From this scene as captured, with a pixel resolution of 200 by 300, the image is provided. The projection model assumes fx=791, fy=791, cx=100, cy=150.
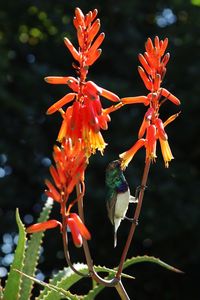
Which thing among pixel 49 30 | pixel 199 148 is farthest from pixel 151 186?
pixel 49 30

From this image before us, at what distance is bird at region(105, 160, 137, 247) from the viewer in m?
1.22

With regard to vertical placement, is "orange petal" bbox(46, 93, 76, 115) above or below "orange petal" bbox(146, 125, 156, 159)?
above

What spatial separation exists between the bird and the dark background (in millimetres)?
2886

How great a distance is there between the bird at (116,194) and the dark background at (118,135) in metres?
2.89

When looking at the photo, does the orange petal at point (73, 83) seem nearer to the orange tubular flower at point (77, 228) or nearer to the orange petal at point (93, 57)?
the orange petal at point (93, 57)

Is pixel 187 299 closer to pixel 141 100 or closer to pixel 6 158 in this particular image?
pixel 6 158

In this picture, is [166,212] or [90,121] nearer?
[90,121]

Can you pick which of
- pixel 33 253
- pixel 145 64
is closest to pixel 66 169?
pixel 145 64

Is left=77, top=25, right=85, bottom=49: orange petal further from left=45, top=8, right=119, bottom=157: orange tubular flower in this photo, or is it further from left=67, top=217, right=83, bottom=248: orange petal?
left=67, top=217, right=83, bottom=248: orange petal

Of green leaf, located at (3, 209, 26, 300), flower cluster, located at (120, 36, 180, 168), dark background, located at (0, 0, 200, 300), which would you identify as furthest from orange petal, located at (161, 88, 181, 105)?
dark background, located at (0, 0, 200, 300)

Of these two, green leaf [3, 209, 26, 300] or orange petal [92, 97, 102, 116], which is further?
green leaf [3, 209, 26, 300]

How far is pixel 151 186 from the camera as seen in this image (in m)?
4.20

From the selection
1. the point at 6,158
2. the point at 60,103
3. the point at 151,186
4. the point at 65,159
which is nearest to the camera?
the point at 65,159

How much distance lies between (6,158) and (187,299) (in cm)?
137
